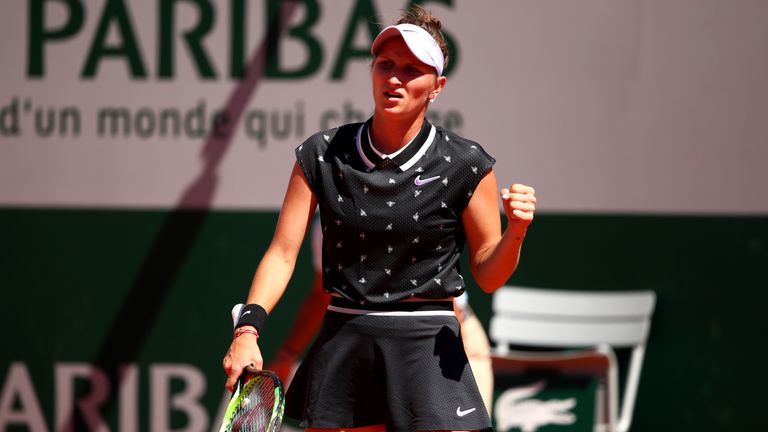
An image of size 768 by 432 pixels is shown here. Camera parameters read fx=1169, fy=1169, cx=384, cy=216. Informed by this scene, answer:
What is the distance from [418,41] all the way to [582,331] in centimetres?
271

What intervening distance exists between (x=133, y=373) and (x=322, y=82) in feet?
5.24

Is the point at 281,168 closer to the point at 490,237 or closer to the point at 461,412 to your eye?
the point at 490,237

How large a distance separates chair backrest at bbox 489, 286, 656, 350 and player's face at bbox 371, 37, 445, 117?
250 cm

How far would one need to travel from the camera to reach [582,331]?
5113 mm

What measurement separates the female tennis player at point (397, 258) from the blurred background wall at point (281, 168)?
95.5 inches

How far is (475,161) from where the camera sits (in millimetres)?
2734

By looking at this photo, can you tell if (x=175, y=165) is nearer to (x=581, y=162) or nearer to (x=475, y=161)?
(x=581, y=162)

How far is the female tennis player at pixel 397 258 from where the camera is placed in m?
2.68

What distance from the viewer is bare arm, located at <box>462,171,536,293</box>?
264cm

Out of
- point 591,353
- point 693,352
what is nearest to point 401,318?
point 591,353

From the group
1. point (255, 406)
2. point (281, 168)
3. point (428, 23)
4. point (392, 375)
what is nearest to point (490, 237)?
point (392, 375)

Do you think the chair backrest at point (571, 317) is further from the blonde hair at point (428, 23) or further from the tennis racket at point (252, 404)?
the tennis racket at point (252, 404)

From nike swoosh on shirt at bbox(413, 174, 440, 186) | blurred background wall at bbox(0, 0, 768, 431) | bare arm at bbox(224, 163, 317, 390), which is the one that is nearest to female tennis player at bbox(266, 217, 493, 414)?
blurred background wall at bbox(0, 0, 768, 431)

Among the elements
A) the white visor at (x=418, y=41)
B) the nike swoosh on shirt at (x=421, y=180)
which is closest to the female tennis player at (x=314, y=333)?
the nike swoosh on shirt at (x=421, y=180)
